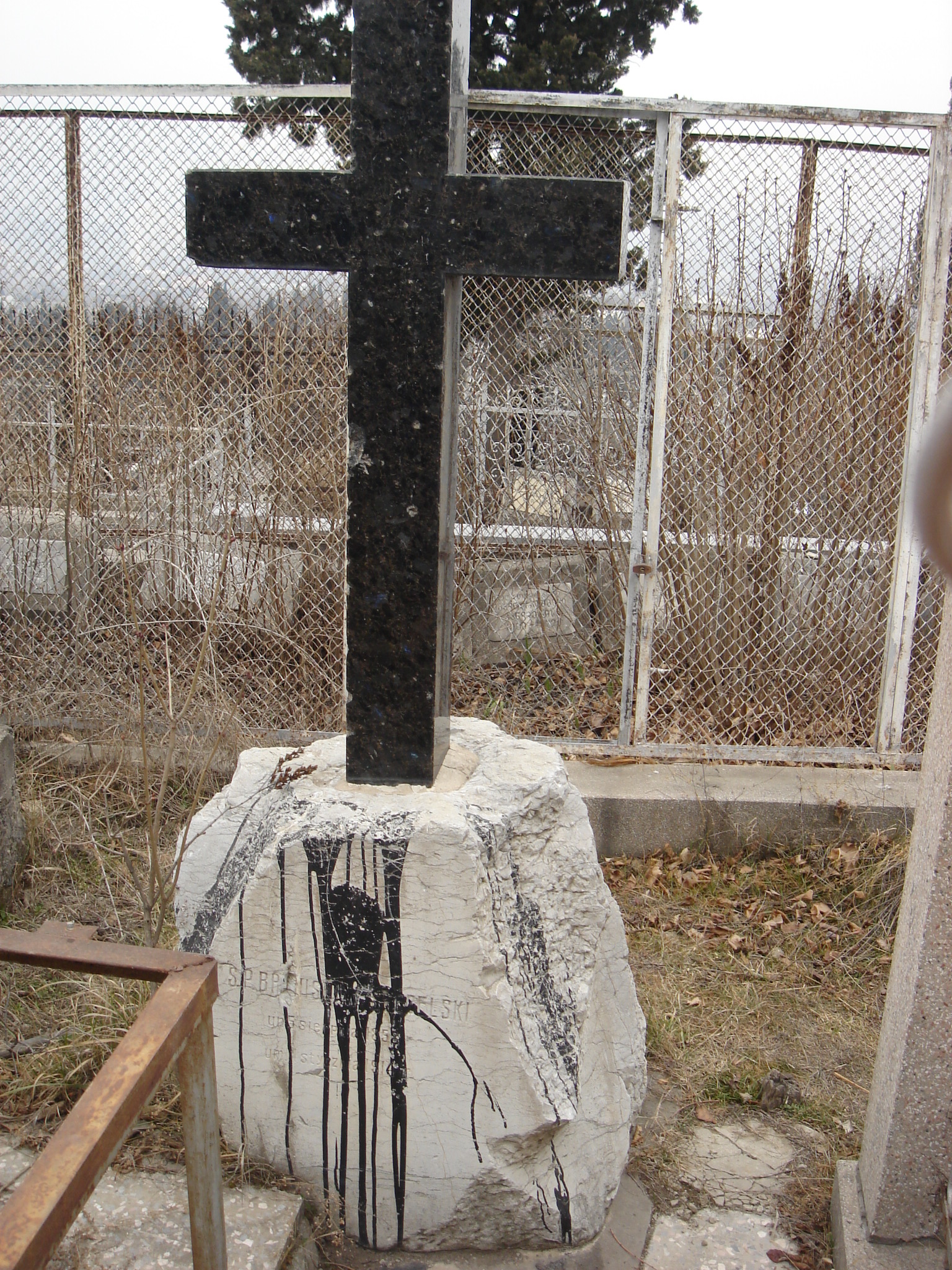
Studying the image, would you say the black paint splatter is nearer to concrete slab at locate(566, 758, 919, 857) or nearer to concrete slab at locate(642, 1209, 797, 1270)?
concrete slab at locate(642, 1209, 797, 1270)

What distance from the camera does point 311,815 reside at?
202 centimetres

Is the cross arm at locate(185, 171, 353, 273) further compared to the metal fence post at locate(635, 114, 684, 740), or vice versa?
the metal fence post at locate(635, 114, 684, 740)

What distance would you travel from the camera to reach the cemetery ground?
7.66 ft

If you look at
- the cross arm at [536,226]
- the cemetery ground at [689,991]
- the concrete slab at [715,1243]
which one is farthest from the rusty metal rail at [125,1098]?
the cross arm at [536,226]

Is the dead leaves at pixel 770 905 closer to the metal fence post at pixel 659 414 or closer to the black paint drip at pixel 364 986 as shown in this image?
the metal fence post at pixel 659 414

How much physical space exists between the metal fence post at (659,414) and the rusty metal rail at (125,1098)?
2996 millimetres

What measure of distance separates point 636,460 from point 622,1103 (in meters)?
2.56

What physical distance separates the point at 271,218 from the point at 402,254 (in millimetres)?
299

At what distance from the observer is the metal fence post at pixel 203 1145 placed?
1378mm

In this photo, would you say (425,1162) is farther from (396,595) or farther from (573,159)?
(573,159)

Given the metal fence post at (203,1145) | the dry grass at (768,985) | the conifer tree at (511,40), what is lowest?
the dry grass at (768,985)

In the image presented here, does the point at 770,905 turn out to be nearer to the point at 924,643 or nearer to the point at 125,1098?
the point at 924,643

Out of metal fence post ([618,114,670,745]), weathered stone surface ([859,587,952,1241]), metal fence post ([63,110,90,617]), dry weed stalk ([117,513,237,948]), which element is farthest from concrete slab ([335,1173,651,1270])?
metal fence post ([63,110,90,617])

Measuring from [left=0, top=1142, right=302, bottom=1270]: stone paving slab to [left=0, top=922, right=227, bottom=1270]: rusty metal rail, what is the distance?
380 mm
